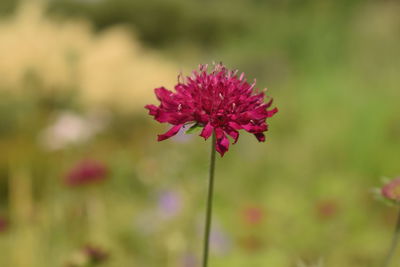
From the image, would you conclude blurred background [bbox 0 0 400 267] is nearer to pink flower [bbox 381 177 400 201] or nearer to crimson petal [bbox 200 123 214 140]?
pink flower [bbox 381 177 400 201]

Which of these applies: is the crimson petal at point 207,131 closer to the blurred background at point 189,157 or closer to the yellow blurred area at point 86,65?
the blurred background at point 189,157

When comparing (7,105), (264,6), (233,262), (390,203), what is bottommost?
(233,262)

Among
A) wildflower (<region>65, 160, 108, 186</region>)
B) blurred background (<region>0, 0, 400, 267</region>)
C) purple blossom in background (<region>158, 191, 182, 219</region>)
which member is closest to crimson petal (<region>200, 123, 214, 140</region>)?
blurred background (<region>0, 0, 400, 267</region>)

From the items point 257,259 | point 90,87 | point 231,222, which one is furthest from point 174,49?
point 257,259

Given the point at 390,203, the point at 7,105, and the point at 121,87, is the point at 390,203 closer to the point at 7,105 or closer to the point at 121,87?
the point at 7,105

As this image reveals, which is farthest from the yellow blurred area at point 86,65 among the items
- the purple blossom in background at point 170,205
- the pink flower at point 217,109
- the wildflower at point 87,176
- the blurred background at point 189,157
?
the pink flower at point 217,109

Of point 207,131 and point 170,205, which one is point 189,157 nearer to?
point 170,205
